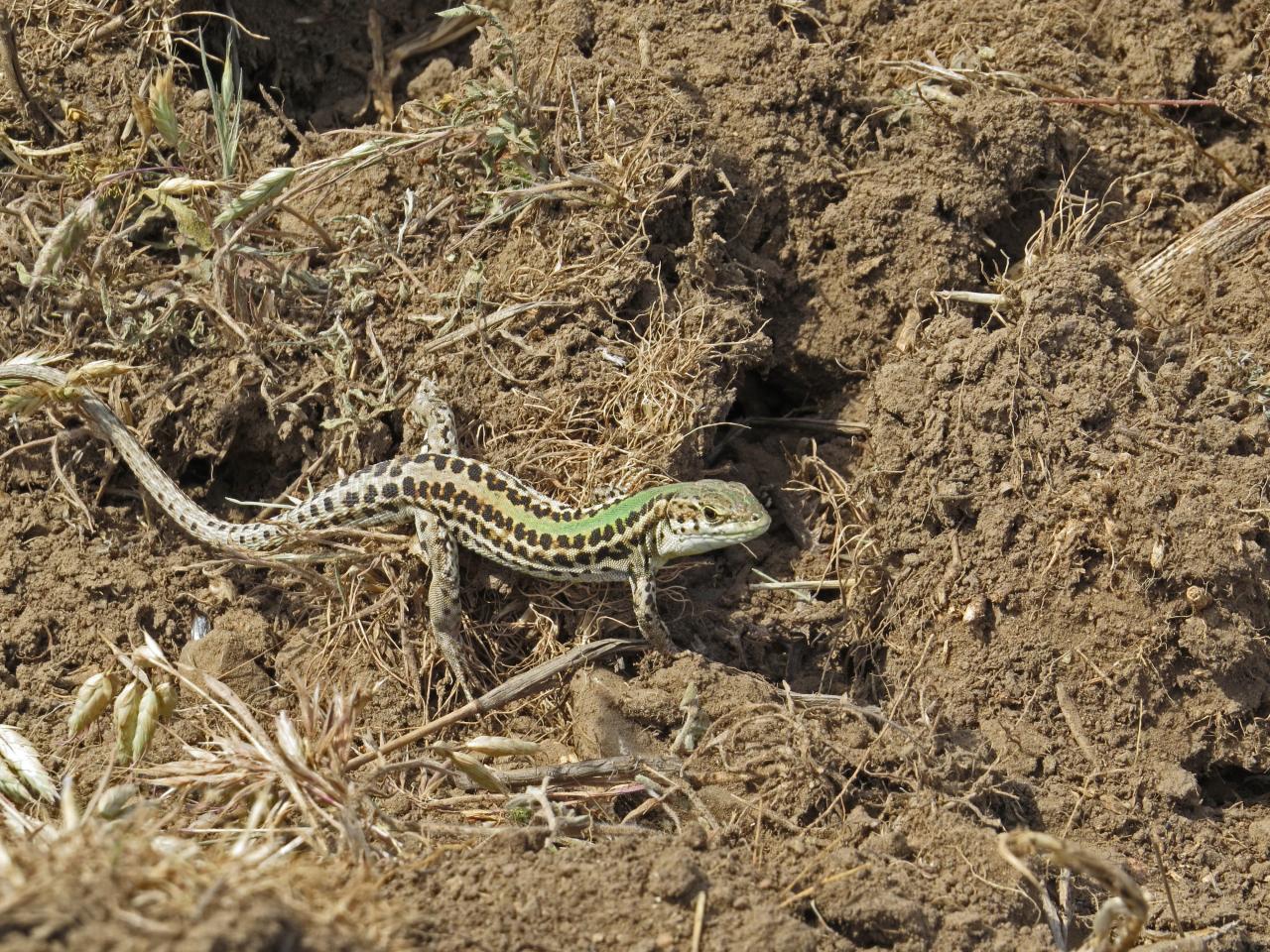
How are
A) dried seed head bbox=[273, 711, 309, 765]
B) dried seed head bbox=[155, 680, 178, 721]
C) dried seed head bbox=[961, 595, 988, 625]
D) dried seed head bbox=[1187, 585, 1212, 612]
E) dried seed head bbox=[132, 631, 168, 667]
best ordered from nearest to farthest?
dried seed head bbox=[273, 711, 309, 765]
dried seed head bbox=[155, 680, 178, 721]
dried seed head bbox=[132, 631, 168, 667]
dried seed head bbox=[1187, 585, 1212, 612]
dried seed head bbox=[961, 595, 988, 625]

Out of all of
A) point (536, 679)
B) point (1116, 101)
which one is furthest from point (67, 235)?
point (1116, 101)

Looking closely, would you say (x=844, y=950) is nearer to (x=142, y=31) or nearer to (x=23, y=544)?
(x=23, y=544)

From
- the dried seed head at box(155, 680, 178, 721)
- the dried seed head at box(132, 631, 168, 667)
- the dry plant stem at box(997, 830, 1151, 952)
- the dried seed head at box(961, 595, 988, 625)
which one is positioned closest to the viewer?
the dry plant stem at box(997, 830, 1151, 952)

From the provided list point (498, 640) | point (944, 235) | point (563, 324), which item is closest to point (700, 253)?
point (563, 324)

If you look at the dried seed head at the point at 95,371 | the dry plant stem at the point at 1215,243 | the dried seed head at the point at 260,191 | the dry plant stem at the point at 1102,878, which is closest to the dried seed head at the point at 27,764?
the dried seed head at the point at 95,371

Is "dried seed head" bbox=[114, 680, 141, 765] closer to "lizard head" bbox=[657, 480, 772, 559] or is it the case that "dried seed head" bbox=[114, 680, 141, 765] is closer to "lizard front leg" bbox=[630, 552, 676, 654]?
"lizard front leg" bbox=[630, 552, 676, 654]

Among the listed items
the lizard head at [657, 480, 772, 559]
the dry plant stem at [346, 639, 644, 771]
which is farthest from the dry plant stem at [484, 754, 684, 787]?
the lizard head at [657, 480, 772, 559]

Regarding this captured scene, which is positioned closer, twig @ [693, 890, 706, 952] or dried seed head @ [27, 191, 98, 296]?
twig @ [693, 890, 706, 952]
